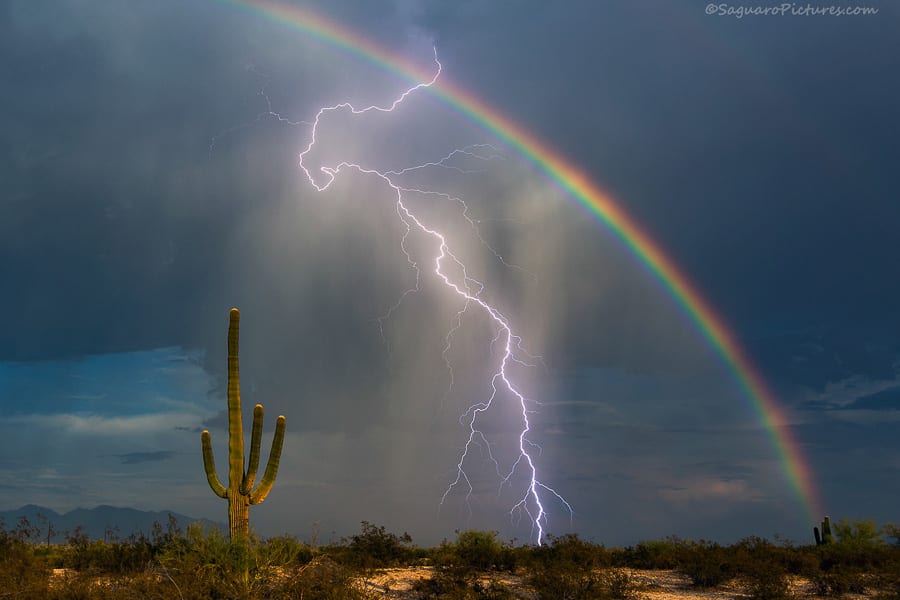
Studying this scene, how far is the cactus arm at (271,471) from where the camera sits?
1719cm

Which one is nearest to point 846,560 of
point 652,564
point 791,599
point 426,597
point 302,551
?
point 652,564

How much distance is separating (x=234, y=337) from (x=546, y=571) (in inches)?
394

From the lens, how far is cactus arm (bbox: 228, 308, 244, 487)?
16.8 m

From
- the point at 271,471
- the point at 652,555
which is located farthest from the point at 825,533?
the point at 271,471

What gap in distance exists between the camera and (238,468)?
1686 centimetres

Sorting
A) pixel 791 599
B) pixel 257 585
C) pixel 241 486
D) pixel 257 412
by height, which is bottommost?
pixel 791 599

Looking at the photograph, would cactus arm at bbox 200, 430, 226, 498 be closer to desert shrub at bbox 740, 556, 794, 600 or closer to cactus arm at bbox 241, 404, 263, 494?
cactus arm at bbox 241, 404, 263, 494

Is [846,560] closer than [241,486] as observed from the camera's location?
No

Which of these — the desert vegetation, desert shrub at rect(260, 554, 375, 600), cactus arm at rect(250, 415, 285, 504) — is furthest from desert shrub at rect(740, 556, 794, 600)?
cactus arm at rect(250, 415, 285, 504)

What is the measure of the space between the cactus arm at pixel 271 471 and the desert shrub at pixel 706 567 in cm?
1244

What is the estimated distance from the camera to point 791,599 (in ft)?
54.0

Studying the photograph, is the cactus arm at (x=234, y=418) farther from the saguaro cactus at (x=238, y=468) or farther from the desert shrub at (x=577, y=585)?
the desert shrub at (x=577, y=585)

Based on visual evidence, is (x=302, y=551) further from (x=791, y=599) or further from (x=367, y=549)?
(x=791, y=599)

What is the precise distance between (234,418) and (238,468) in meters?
1.25
